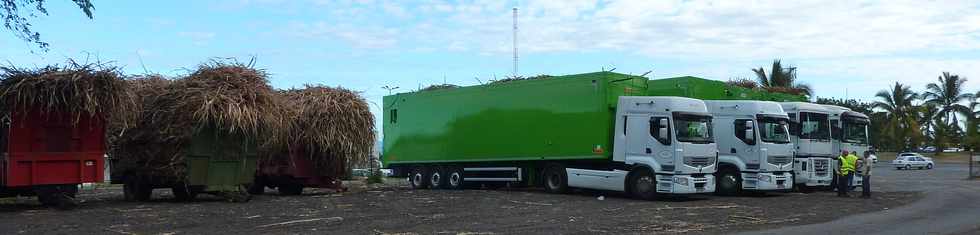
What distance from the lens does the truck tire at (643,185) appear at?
20219 mm

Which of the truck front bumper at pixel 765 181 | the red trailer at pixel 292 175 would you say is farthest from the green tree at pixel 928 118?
the red trailer at pixel 292 175

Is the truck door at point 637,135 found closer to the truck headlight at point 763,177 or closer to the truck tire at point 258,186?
the truck headlight at point 763,177

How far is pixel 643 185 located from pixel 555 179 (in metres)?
2.83

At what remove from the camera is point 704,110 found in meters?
20.7

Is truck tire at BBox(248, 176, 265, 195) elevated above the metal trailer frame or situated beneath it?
situated beneath

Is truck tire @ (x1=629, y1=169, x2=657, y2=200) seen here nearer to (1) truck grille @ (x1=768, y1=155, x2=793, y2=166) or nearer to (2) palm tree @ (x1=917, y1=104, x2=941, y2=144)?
(1) truck grille @ (x1=768, y1=155, x2=793, y2=166)

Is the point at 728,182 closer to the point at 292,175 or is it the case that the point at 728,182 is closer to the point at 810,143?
the point at 810,143

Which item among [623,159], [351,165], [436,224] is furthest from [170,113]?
[623,159]

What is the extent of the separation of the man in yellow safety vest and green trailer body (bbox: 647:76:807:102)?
359cm

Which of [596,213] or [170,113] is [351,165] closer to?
[170,113]

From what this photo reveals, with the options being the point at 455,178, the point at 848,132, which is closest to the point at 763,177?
the point at 848,132

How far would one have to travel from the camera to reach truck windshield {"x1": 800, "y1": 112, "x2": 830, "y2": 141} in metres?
23.8

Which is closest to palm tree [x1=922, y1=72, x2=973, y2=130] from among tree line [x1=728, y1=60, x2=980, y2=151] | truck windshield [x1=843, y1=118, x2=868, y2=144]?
tree line [x1=728, y1=60, x2=980, y2=151]

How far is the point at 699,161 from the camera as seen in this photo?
20234 mm
